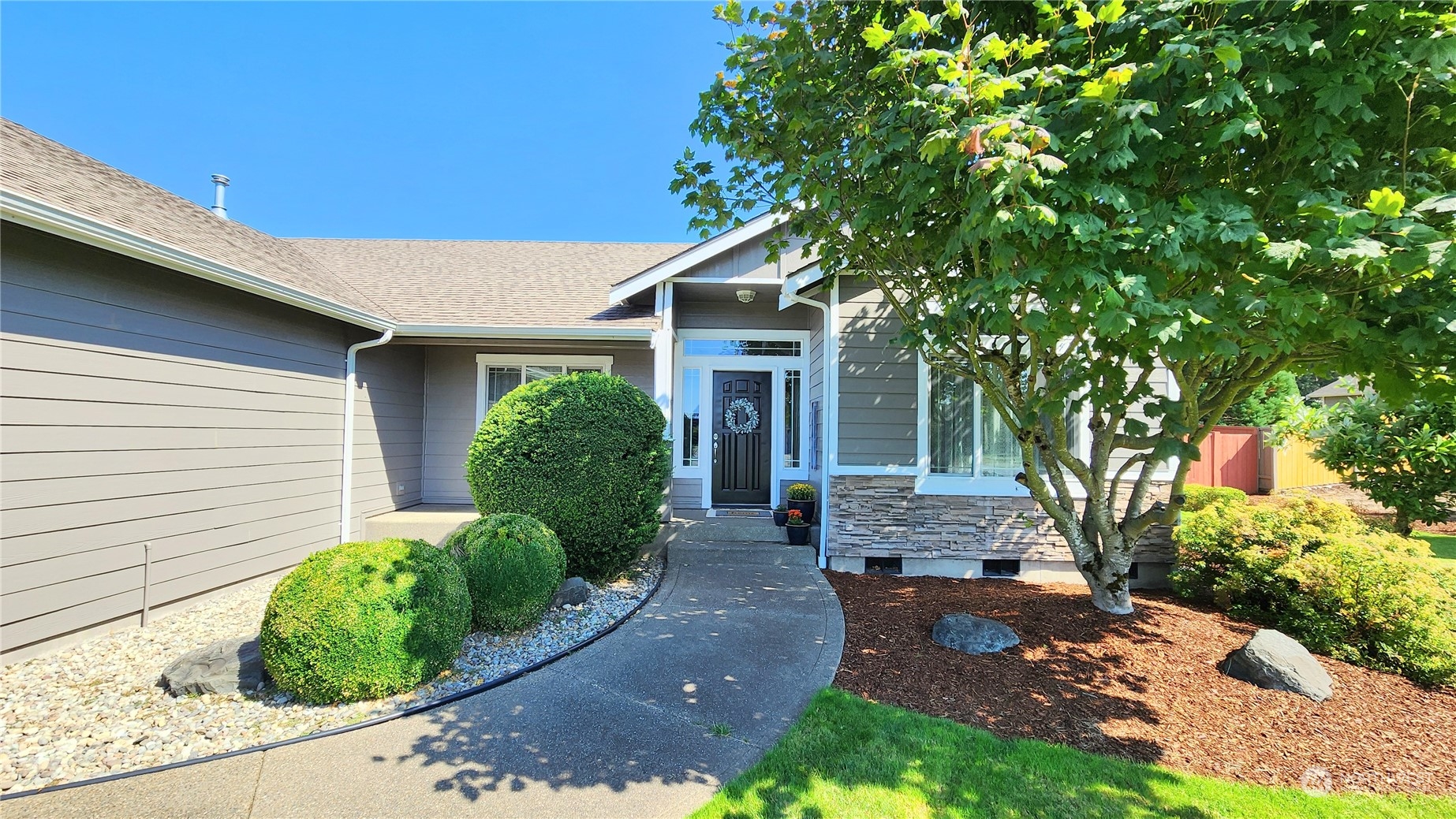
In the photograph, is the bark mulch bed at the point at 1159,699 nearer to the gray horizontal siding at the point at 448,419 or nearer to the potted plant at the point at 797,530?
the potted plant at the point at 797,530

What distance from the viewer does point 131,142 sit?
9.23 metres

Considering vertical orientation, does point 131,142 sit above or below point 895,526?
above

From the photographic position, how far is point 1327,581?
4.31 meters

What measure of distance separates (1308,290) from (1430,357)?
110 centimetres

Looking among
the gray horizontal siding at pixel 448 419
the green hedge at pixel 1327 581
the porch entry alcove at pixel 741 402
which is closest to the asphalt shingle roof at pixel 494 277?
the gray horizontal siding at pixel 448 419

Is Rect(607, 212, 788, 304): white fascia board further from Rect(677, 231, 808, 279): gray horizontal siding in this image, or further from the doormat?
the doormat

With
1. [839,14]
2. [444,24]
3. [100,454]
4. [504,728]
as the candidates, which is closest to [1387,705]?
[504,728]

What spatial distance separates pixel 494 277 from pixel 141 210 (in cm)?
419

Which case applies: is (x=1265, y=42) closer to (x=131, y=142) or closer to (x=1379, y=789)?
(x=1379, y=789)

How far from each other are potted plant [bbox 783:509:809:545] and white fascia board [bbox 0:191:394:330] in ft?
18.5

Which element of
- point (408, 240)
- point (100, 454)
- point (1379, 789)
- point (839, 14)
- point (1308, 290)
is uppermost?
point (408, 240)

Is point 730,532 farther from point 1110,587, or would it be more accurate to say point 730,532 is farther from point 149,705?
point 149,705

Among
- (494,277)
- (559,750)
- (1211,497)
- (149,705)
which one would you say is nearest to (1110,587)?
(1211,497)

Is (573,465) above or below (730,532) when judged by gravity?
above
